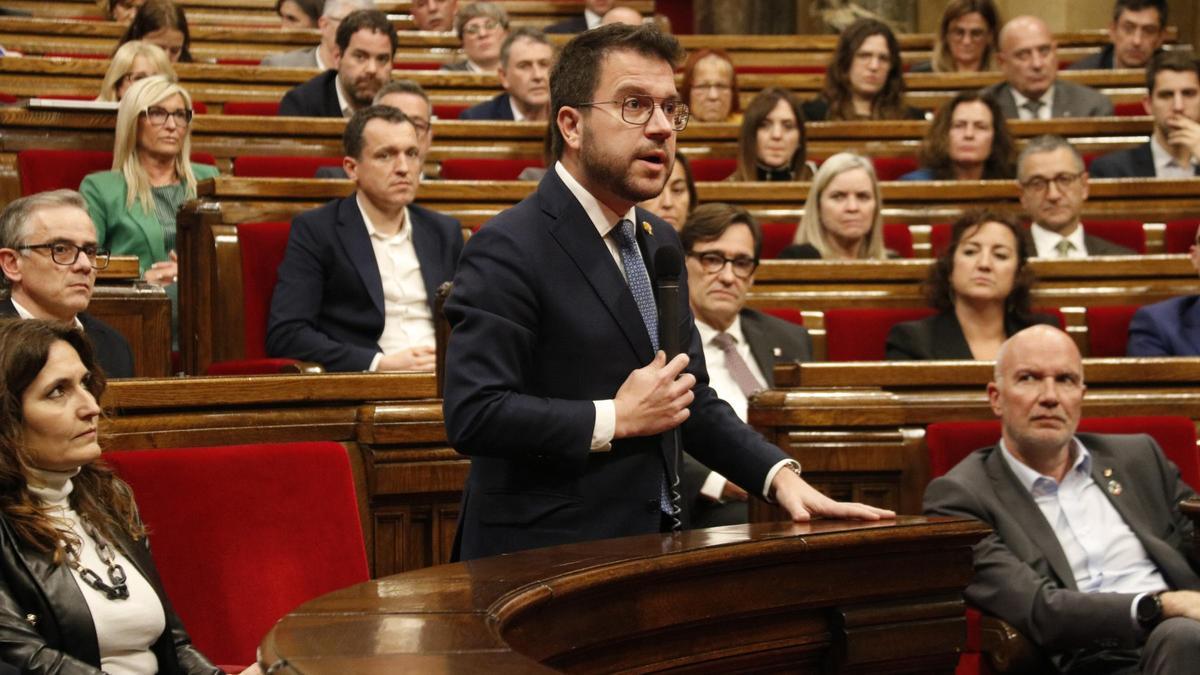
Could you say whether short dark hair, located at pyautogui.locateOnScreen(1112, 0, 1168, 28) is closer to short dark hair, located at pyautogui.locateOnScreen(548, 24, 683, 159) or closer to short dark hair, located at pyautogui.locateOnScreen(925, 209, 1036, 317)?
short dark hair, located at pyautogui.locateOnScreen(925, 209, 1036, 317)

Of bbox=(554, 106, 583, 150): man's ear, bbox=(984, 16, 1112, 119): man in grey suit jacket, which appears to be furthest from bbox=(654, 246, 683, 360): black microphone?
bbox=(984, 16, 1112, 119): man in grey suit jacket

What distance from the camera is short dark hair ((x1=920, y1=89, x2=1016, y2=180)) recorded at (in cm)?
439

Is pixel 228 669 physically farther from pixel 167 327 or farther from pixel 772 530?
pixel 167 327

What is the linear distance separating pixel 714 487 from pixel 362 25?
7.11 ft

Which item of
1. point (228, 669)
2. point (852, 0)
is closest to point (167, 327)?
point (228, 669)

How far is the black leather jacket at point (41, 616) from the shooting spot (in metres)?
1.56

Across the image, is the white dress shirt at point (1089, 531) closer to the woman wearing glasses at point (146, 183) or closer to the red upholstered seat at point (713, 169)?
the woman wearing glasses at point (146, 183)

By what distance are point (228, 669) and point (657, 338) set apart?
619 mm

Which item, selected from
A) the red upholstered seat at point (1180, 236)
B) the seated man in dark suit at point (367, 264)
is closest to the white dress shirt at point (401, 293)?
the seated man in dark suit at point (367, 264)

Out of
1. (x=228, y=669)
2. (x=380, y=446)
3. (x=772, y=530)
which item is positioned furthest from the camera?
(x=380, y=446)

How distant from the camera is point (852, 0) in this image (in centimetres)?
739

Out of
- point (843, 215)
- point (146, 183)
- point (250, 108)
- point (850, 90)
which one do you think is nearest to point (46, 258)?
point (146, 183)

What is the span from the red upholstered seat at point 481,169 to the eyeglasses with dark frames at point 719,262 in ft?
4.22

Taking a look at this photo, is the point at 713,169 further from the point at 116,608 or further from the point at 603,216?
the point at 116,608
